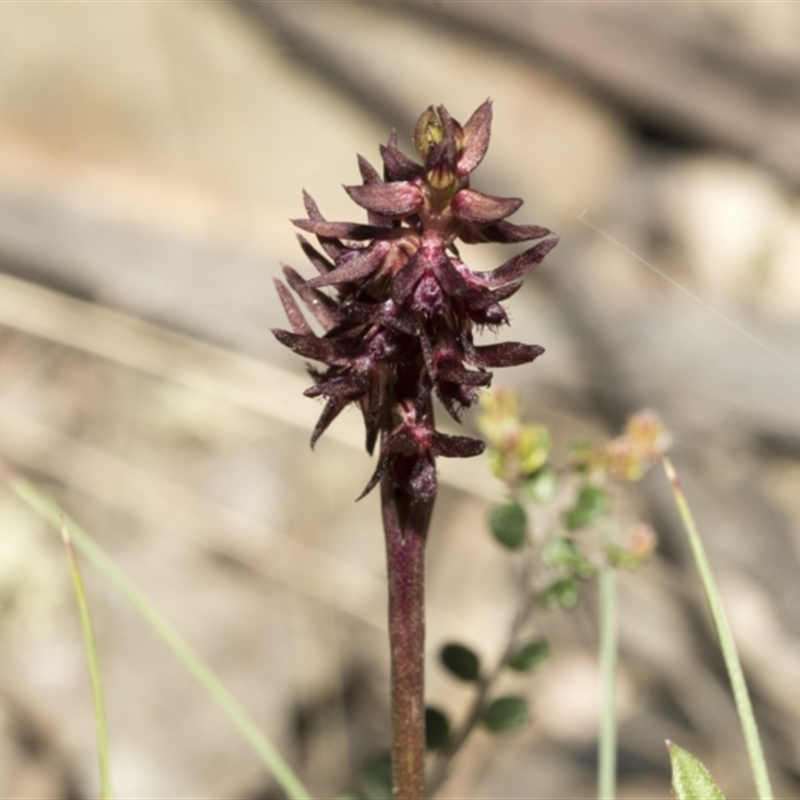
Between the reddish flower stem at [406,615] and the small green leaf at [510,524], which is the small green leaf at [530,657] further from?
the reddish flower stem at [406,615]

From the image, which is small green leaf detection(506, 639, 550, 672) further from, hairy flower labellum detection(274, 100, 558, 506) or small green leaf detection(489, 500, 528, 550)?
hairy flower labellum detection(274, 100, 558, 506)

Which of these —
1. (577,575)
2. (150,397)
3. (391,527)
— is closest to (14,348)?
(150,397)

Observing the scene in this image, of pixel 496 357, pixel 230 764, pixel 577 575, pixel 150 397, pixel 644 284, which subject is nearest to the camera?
pixel 496 357

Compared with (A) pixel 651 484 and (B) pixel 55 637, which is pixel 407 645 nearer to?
(B) pixel 55 637

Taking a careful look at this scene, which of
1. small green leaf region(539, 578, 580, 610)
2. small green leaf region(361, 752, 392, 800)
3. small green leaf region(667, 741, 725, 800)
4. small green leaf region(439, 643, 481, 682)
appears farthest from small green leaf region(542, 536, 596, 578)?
small green leaf region(667, 741, 725, 800)

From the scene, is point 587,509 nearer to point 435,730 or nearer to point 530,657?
point 530,657

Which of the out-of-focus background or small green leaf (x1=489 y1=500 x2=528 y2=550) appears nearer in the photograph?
small green leaf (x1=489 y1=500 x2=528 y2=550)

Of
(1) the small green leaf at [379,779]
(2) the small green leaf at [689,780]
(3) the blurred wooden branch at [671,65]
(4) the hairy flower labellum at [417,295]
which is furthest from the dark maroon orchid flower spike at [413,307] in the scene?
(3) the blurred wooden branch at [671,65]
